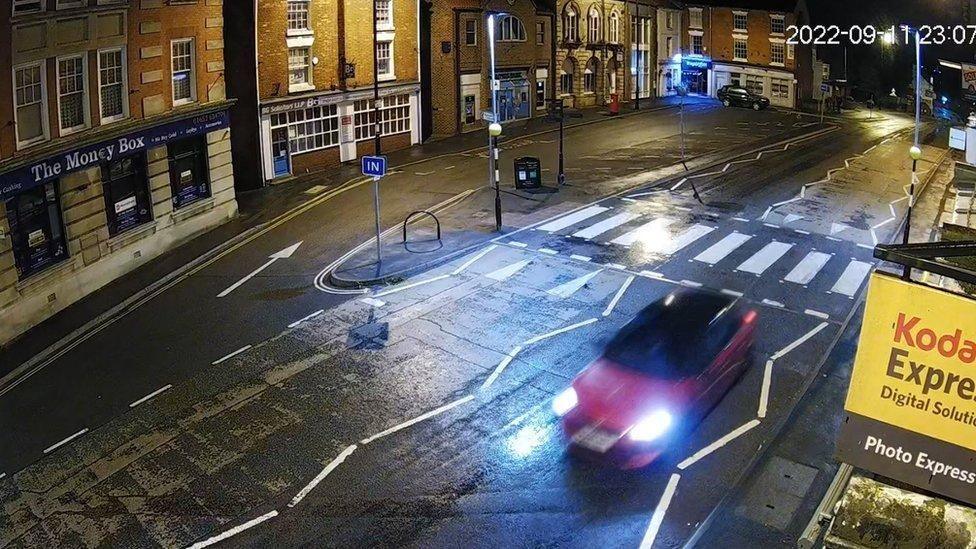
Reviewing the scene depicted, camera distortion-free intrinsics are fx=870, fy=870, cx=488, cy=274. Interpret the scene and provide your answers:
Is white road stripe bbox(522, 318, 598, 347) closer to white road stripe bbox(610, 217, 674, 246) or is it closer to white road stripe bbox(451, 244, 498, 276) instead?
white road stripe bbox(451, 244, 498, 276)

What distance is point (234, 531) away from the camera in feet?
43.2

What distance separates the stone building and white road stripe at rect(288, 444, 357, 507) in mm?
46192

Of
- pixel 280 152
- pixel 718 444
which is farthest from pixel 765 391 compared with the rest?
pixel 280 152

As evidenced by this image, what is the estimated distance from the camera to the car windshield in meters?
16.2

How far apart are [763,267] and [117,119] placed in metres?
19.3

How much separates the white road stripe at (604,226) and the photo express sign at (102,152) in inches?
502

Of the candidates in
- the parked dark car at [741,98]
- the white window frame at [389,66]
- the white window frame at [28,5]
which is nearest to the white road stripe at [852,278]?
the white window frame at [28,5]

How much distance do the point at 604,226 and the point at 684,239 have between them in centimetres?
279

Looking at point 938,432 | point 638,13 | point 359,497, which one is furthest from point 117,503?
point 638,13

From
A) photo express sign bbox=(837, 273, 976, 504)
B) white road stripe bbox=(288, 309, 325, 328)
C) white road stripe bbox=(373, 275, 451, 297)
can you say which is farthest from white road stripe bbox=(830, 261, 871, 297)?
photo express sign bbox=(837, 273, 976, 504)

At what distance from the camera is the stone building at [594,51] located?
192 ft

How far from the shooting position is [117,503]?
14047 mm

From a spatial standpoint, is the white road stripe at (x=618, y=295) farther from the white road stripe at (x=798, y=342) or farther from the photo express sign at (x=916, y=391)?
the photo express sign at (x=916, y=391)

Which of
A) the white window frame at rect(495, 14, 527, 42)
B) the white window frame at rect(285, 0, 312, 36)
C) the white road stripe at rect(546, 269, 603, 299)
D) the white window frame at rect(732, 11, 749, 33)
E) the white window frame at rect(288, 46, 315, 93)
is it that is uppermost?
the white window frame at rect(732, 11, 749, 33)
